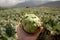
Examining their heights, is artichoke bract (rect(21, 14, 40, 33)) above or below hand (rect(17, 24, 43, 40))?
above

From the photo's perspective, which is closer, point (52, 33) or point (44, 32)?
point (52, 33)

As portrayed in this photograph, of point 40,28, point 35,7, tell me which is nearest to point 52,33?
point 40,28

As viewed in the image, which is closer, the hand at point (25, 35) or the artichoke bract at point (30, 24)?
the hand at point (25, 35)

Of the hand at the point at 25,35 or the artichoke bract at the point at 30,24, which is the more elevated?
the artichoke bract at the point at 30,24

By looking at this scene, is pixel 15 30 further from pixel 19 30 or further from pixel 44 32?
pixel 44 32

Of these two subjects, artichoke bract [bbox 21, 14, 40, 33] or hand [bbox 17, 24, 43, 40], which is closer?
hand [bbox 17, 24, 43, 40]

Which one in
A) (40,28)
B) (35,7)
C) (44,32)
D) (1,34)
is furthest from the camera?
(35,7)

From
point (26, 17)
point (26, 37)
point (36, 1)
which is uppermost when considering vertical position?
point (36, 1)

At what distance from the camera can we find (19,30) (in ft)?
10.5

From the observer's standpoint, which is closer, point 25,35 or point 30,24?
point 25,35

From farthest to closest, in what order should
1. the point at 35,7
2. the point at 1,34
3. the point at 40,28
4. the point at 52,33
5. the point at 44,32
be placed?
the point at 35,7 → the point at 1,34 → the point at 40,28 → the point at 44,32 → the point at 52,33

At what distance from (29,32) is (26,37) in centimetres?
22

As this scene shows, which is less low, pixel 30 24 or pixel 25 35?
pixel 30 24

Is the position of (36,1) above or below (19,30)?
above
